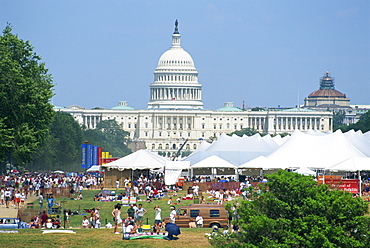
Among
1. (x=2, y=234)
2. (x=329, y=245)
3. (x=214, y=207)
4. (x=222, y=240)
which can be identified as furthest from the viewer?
(x=214, y=207)

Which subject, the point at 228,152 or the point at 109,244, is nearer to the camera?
the point at 109,244

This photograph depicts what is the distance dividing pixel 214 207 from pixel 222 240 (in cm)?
963

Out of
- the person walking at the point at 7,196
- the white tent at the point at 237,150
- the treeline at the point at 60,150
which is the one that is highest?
the treeline at the point at 60,150

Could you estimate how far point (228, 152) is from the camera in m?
78.5

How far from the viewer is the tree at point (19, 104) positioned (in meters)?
62.9

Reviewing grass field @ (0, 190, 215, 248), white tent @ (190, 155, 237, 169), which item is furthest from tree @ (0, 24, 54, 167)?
grass field @ (0, 190, 215, 248)

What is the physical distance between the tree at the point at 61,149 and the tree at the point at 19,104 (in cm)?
3211

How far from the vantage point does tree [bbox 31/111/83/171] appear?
104 m

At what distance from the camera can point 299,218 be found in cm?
2986

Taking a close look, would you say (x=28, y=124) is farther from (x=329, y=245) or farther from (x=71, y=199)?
(x=329, y=245)

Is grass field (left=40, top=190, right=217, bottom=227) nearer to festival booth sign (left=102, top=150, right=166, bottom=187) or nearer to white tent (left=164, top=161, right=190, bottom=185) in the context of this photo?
white tent (left=164, top=161, right=190, bottom=185)

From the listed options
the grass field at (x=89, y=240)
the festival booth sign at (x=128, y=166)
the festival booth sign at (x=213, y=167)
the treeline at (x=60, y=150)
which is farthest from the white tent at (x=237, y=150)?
the grass field at (x=89, y=240)

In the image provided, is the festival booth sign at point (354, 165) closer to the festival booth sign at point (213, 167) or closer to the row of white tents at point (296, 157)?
the row of white tents at point (296, 157)

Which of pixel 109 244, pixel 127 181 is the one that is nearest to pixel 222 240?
pixel 109 244
